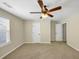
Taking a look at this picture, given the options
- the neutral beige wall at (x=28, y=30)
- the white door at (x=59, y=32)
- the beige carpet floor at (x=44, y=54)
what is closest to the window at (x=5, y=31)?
the beige carpet floor at (x=44, y=54)

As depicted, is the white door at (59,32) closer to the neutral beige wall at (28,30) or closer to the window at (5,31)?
the neutral beige wall at (28,30)

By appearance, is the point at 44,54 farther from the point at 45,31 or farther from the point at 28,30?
the point at 28,30

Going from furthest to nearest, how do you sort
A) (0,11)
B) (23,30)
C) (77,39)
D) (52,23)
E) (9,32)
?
(52,23) < (23,30) < (77,39) < (9,32) < (0,11)

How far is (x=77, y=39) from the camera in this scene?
6098 mm

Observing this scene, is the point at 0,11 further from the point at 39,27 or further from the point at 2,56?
the point at 39,27

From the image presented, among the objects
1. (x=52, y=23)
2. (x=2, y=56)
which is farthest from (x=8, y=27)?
(x=52, y=23)

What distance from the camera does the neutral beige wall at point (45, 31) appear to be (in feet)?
30.3

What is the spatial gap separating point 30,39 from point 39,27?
1459 mm

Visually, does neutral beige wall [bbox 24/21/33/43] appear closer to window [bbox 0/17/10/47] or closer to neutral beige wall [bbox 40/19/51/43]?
neutral beige wall [bbox 40/19/51/43]

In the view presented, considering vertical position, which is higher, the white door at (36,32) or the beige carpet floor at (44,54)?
the white door at (36,32)

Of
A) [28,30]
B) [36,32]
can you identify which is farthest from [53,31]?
[28,30]

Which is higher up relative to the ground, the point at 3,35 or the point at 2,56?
the point at 3,35

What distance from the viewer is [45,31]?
9.29 meters

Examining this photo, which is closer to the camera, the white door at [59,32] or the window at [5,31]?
the window at [5,31]
